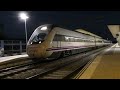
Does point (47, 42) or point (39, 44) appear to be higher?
point (47, 42)

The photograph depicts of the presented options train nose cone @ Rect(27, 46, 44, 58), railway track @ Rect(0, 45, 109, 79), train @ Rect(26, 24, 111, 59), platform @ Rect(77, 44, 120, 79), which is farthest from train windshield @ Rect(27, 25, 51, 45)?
platform @ Rect(77, 44, 120, 79)

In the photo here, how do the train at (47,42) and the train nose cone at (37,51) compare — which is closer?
the train nose cone at (37,51)

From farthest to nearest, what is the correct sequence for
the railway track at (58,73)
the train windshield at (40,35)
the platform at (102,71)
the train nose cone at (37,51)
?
the train windshield at (40,35), the train nose cone at (37,51), the railway track at (58,73), the platform at (102,71)

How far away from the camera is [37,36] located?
20.3m

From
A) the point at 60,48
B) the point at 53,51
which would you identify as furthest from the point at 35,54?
the point at 60,48

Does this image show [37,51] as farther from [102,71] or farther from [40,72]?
[102,71]

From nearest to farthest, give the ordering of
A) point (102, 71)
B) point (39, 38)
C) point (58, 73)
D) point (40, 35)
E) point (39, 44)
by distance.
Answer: point (102, 71)
point (58, 73)
point (39, 44)
point (39, 38)
point (40, 35)

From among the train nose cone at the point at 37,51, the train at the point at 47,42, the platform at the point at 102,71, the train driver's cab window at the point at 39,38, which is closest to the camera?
the platform at the point at 102,71

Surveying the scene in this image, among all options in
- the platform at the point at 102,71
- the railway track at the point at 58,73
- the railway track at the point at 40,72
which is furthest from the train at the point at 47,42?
the platform at the point at 102,71

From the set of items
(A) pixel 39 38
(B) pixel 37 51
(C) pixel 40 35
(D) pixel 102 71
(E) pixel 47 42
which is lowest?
(D) pixel 102 71

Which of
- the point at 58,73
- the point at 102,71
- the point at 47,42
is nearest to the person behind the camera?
the point at 102,71

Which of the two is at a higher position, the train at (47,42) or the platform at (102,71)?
the train at (47,42)

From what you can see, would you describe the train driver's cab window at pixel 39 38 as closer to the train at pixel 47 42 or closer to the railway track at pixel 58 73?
the train at pixel 47 42

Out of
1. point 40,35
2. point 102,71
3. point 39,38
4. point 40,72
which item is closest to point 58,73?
point 40,72
